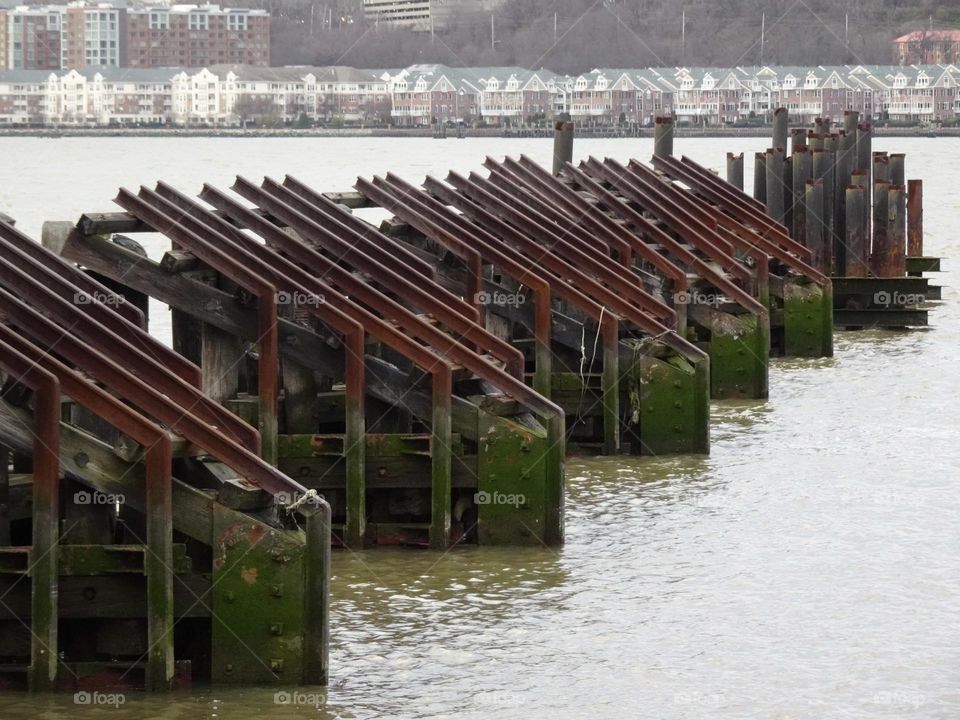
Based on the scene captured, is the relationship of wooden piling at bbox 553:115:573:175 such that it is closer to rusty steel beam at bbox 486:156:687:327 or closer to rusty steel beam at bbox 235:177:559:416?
rusty steel beam at bbox 486:156:687:327

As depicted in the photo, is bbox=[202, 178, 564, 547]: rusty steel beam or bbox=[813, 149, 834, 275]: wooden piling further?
bbox=[813, 149, 834, 275]: wooden piling

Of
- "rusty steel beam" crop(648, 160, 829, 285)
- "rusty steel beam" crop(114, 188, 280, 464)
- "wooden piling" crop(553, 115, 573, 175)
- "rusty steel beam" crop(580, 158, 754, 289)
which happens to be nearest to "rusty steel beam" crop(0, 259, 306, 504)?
"rusty steel beam" crop(114, 188, 280, 464)

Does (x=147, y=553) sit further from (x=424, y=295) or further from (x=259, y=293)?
(x=424, y=295)

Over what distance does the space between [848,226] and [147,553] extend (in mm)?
21347

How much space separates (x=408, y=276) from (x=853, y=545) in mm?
3834

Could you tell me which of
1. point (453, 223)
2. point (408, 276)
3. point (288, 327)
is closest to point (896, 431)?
point (453, 223)

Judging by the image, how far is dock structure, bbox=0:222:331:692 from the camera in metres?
9.39

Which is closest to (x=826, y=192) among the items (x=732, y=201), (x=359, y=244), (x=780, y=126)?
(x=732, y=201)

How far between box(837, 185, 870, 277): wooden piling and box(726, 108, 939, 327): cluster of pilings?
0.02 metres

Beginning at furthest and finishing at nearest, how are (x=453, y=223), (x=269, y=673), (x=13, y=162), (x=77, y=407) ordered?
1. (x=13, y=162)
2. (x=453, y=223)
3. (x=77, y=407)
4. (x=269, y=673)

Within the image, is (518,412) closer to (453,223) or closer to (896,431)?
(453,223)

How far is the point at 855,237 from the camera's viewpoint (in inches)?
1149

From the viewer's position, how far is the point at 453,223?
1634cm

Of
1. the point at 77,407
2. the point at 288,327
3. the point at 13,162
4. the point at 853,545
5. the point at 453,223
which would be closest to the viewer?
the point at 77,407
